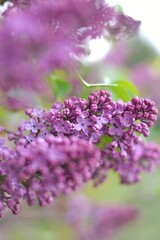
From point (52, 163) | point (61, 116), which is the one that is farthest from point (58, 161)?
point (61, 116)

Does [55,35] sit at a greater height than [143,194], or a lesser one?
lesser

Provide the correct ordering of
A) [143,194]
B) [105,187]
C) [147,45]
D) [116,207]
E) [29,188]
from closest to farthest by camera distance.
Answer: [29,188], [116,207], [143,194], [105,187], [147,45]

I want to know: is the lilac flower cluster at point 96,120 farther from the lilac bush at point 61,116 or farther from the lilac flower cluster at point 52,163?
the lilac flower cluster at point 52,163

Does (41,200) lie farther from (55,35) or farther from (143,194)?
(143,194)

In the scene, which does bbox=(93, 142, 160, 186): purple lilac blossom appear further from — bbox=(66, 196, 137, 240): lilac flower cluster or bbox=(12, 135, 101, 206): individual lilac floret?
bbox=(66, 196, 137, 240): lilac flower cluster

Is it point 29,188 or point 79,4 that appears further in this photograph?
point 79,4

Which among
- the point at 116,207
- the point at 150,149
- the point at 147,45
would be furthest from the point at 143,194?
the point at 147,45

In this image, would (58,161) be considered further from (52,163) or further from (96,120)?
(96,120)

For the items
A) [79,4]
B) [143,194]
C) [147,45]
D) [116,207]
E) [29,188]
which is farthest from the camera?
[147,45]
